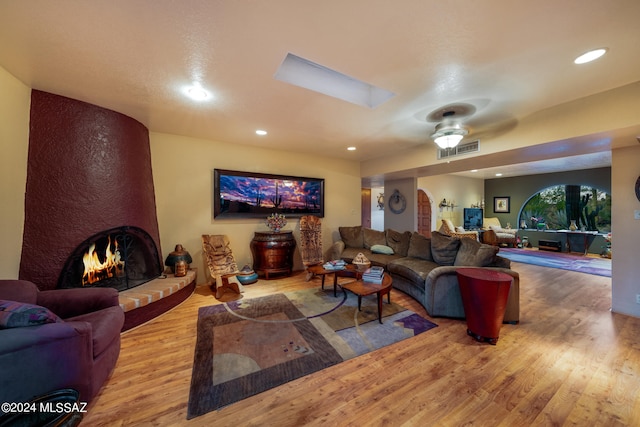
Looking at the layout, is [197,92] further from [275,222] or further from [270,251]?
[270,251]

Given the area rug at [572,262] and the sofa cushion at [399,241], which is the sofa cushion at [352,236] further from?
the area rug at [572,262]

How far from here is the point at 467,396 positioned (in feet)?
5.36

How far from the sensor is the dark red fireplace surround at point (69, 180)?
2301 millimetres

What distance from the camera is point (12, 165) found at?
2.13 meters

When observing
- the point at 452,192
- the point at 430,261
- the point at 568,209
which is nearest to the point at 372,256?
the point at 430,261

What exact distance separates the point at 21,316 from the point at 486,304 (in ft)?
11.3

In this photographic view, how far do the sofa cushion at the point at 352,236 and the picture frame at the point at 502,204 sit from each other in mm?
7437

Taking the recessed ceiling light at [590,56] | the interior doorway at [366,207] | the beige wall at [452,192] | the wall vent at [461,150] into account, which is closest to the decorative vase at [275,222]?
the wall vent at [461,150]

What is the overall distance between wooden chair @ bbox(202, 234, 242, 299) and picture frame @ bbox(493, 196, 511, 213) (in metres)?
10.2

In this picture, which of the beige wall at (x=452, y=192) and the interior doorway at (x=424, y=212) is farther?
the interior doorway at (x=424, y=212)

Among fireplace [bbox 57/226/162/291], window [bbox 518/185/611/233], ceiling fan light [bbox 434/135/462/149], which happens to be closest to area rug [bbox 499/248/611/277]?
window [bbox 518/185/611/233]

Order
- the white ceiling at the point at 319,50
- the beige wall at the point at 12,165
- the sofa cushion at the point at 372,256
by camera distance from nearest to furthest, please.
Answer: the white ceiling at the point at 319,50 < the beige wall at the point at 12,165 < the sofa cushion at the point at 372,256

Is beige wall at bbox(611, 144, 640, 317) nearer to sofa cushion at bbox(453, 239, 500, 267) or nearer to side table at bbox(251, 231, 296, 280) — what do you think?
sofa cushion at bbox(453, 239, 500, 267)

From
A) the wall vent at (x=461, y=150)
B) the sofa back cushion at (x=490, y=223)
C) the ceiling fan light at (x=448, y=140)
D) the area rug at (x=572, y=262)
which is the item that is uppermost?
the wall vent at (x=461, y=150)
